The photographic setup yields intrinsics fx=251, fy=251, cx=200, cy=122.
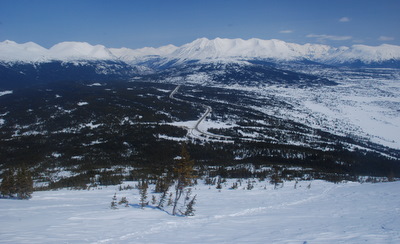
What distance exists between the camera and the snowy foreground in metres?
9.74

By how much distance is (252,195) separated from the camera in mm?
19625

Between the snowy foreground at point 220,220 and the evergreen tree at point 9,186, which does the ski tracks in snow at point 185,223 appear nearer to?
the snowy foreground at point 220,220

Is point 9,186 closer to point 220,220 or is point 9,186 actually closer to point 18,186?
point 18,186

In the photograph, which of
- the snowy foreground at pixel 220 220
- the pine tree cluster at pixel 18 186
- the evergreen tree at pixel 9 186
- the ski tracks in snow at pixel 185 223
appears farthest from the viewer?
the evergreen tree at pixel 9 186

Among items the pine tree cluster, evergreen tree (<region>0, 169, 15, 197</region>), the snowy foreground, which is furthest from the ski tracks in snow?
evergreen tree (<region>0, 169, 15, 197</region>)

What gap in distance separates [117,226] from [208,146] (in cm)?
4969

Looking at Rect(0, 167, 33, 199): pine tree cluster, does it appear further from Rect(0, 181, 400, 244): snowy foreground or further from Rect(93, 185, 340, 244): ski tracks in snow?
Rect(93, 185, 340, 244): ski tracks in snow

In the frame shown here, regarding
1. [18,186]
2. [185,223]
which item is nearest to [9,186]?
[18,186]

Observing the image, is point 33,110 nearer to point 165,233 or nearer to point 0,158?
point 0,158

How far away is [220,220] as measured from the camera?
13258 mm

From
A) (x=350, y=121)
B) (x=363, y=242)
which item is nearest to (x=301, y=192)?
(x=363, y=242)

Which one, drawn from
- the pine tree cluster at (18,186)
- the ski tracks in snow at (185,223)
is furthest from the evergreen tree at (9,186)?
the ski tracks in snow at (185,223)

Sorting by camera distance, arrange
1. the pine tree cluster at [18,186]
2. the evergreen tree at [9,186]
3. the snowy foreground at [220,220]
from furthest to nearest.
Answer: the evergreen tree at [9,186] < the pine tree cluster at [18,186] < the snowy foreground at [220,220]

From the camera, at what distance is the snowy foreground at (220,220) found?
974 centimetres
